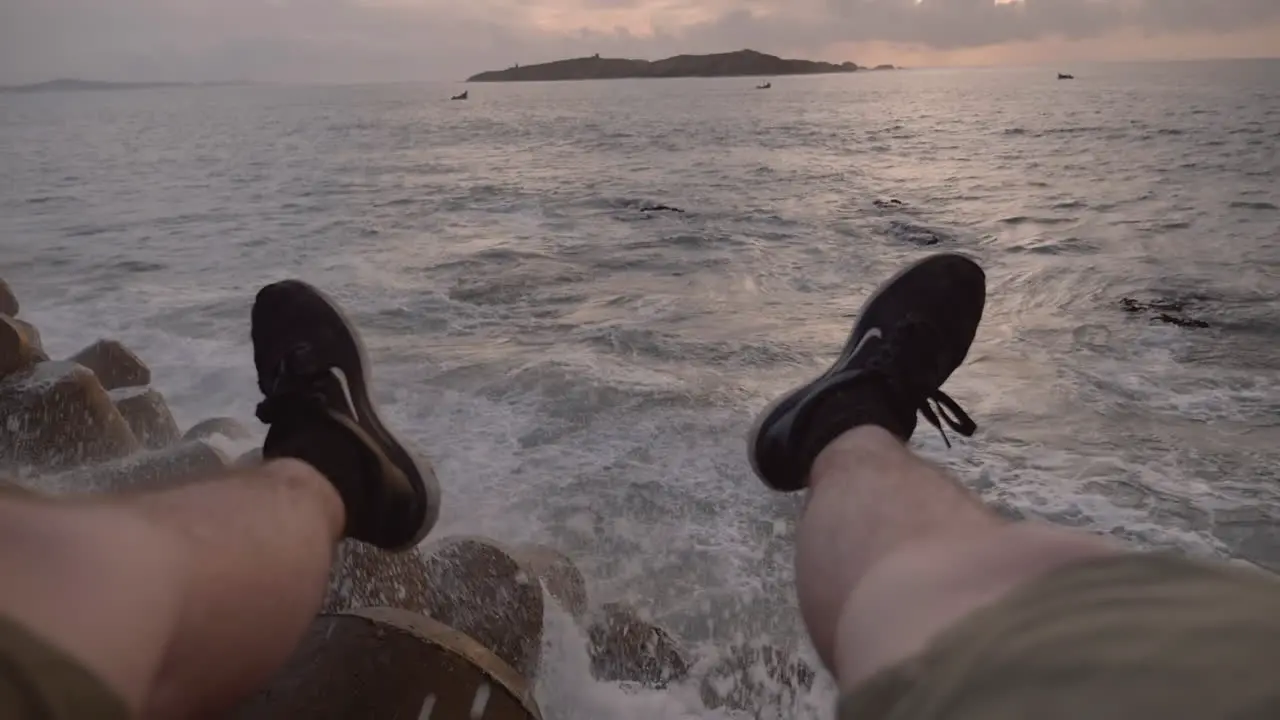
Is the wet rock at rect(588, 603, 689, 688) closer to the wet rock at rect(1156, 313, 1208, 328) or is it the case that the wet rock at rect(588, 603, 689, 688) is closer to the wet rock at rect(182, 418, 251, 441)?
the wet rock at rect(182, 418, 251, 441)

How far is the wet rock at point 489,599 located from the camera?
222cm

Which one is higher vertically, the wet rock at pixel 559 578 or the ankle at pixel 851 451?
the ankle at pixel 851 451

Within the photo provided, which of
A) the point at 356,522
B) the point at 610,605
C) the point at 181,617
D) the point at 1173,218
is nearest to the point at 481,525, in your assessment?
the point at 610,605

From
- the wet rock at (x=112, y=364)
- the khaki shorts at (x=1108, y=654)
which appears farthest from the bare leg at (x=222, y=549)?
the wet rock at (x=112, y=364)

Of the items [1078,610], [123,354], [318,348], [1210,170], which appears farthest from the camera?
[1210,170]

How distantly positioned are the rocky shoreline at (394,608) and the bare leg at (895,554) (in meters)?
0.64

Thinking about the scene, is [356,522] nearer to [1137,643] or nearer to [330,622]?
[330,622]

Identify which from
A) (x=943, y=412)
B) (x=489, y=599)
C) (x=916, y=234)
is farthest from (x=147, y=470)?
(x=916, y=234)

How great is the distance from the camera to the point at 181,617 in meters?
1.21

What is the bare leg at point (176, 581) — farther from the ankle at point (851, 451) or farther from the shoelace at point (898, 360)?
the shoelace at point (898, 360)

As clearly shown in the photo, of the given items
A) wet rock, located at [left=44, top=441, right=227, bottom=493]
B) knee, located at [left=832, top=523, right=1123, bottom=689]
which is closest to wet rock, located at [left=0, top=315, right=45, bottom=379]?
wet rock, located at [left=44, top=441, right=227, bottom=493]

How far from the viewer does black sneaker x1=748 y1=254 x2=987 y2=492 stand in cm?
215

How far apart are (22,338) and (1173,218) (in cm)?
946

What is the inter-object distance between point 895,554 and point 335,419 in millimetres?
1320
